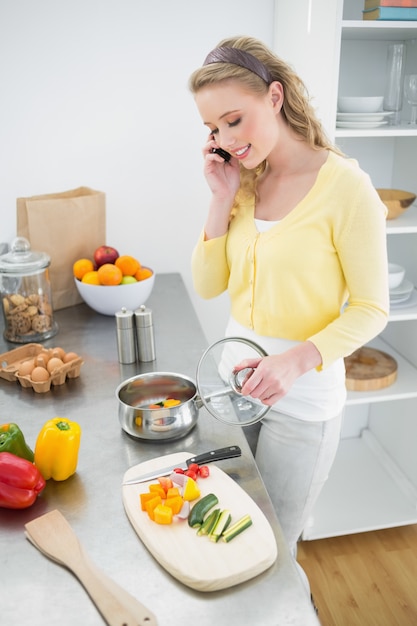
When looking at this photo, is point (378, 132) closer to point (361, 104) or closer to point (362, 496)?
point (361, 104)

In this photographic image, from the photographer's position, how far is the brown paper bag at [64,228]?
75.0 inches

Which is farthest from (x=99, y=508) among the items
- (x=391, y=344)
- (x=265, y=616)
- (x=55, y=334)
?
(x=391, y=344)

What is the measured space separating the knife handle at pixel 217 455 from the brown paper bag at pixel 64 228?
38.4 inches

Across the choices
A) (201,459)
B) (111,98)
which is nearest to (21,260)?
(111,98)

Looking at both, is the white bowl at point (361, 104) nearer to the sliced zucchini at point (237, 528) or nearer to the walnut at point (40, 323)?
the walnut at point (40, 323)

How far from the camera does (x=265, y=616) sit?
34.6 inches

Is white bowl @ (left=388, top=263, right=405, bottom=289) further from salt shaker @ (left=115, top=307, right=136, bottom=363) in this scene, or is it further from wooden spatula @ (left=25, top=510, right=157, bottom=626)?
wooden spatula @ (left=25, top=510, right=157, bottom=626)

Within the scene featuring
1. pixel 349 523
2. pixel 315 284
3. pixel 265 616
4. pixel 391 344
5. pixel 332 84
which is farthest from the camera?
pixel 391 344

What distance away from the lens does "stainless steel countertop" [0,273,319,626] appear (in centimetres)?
89

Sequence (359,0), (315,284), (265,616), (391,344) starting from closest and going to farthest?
(265,616), (315,284), (359,0), (391,344)

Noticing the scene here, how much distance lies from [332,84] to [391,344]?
1070 mm

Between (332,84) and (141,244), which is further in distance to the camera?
(141,244)

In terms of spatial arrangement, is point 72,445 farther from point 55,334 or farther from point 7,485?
point 55,334

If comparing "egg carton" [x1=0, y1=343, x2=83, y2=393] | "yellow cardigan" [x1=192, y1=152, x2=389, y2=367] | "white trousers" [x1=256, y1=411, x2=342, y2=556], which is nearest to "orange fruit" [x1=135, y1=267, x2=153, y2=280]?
"egg carton" [x1=0, y1=343, x2=83, y2=393]
